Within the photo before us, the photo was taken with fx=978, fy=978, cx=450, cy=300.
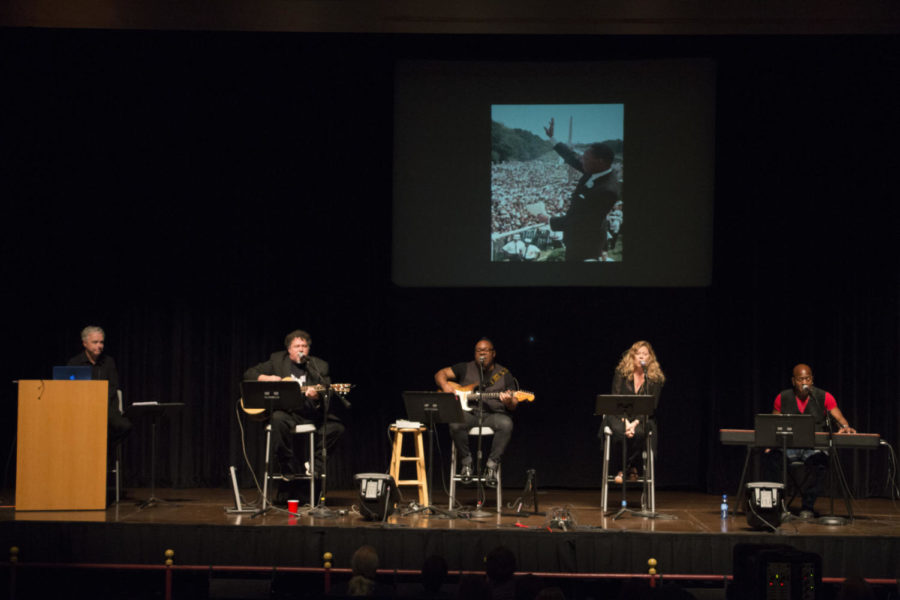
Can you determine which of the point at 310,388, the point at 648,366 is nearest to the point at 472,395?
the point at 310,388

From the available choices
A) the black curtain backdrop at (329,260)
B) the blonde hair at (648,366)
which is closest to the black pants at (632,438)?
the blonde hair at (648,366)

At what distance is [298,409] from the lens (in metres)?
7.86

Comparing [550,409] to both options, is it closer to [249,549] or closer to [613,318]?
[613,318]

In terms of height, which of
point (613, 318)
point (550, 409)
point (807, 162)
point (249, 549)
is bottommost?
point (249, 549)

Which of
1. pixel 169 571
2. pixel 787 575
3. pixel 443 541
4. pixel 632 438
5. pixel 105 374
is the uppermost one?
pixel 105 374

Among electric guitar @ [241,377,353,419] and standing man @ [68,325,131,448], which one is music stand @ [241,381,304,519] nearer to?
electric guitar @ [241,377,353,419]

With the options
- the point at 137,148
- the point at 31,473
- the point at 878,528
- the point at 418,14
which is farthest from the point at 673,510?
the point at 137,148

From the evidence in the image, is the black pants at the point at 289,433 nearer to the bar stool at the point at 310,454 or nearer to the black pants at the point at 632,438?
the bar stool at the point at 310,454

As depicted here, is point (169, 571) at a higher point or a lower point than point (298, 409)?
lower

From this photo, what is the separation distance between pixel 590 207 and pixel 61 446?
5220 millimetres

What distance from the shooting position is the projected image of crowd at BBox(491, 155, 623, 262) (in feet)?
31.4

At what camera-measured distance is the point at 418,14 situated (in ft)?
24.4

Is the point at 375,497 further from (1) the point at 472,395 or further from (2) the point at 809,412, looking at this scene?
(2) the point at 809,412

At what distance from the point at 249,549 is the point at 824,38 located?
708 centimetres
